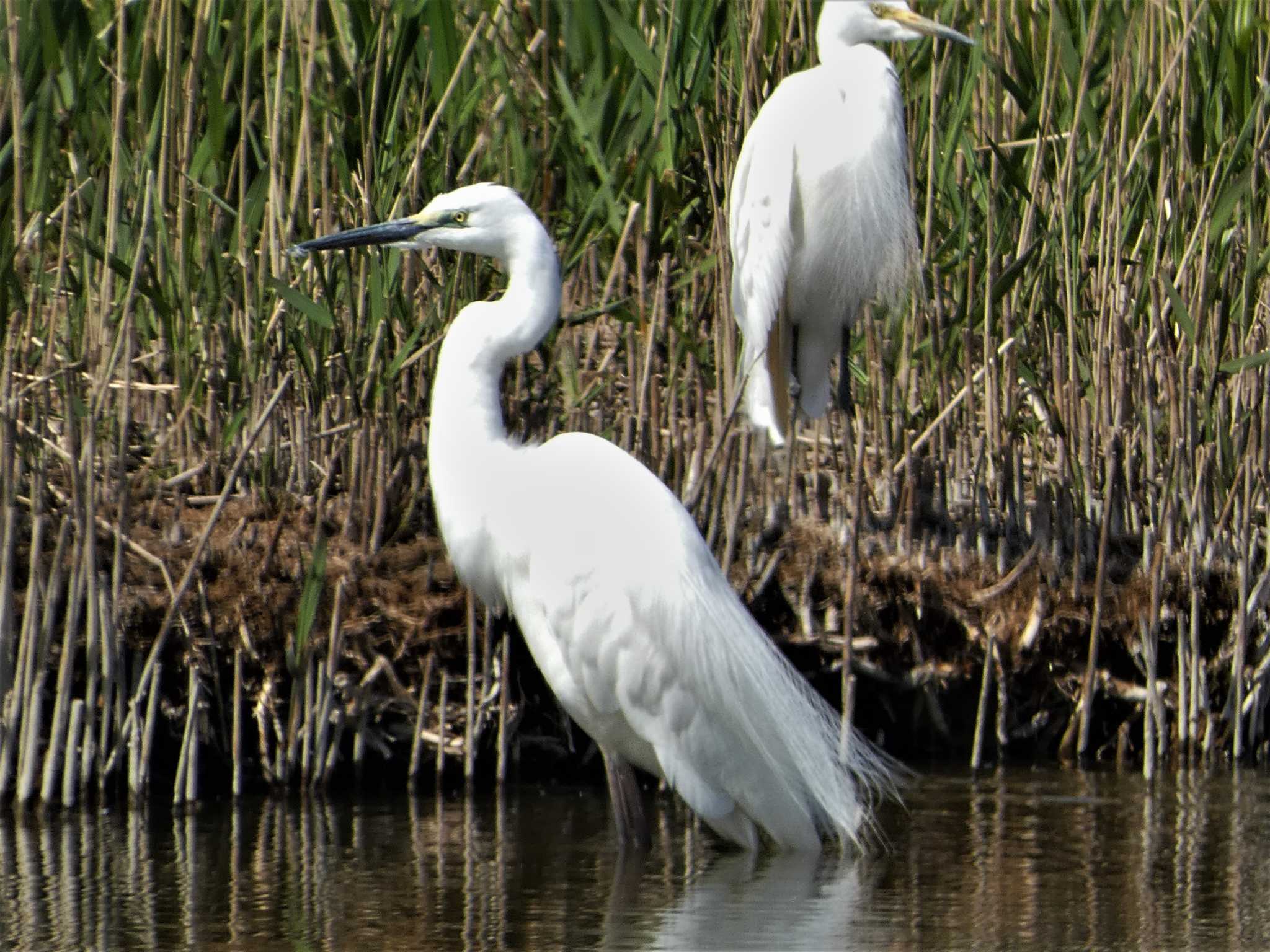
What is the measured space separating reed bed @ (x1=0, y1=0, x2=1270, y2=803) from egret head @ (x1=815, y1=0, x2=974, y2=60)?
6.9 inches

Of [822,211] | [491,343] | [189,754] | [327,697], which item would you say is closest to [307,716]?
[327,697]

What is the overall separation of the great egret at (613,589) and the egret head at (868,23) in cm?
158

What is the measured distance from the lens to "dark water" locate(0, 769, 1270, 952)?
275cm

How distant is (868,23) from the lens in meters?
4.60

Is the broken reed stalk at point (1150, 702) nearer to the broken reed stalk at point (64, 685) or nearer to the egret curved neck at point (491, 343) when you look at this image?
the egret curved neck at point (491, 343)

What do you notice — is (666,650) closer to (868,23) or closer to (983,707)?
(983,707)

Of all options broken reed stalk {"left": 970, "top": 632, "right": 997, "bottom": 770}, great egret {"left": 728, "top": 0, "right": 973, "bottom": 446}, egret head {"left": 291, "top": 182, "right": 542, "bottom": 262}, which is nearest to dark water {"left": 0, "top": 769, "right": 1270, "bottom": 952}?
broken reed stalk {"left": 970, "top": 632, "right": 997, "bottom": 770}

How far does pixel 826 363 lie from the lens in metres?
A: 5.09

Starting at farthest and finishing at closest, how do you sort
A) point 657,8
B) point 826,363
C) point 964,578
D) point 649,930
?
point 826,363 → point 657,8 → point 964,578 → point 649,930

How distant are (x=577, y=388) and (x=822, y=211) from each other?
49.5 inches

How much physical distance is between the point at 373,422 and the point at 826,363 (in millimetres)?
1643

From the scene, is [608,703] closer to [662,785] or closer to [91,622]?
[662,785]

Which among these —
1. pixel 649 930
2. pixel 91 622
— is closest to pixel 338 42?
pixel 91 622

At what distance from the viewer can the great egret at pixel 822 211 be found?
466cm
